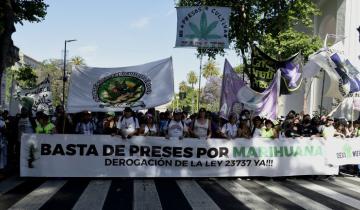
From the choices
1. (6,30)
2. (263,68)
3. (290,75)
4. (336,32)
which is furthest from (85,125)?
(336,32)

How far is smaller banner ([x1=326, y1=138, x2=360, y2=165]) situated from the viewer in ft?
42.4

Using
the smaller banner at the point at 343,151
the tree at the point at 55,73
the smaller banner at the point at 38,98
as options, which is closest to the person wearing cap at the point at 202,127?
the smaller banner at the point at 343,151

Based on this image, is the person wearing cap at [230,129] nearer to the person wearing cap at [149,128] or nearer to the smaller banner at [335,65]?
the person wearing cap at [149,128]

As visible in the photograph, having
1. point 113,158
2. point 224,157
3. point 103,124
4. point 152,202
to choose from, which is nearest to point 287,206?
point 152,202

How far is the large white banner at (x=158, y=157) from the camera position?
11.1 m

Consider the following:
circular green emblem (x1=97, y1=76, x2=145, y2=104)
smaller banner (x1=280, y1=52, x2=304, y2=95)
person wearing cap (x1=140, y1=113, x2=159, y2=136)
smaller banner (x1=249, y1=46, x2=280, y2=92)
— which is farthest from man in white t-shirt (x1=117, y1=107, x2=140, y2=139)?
smaller banner (x1=280, y1=52, x2=304, y2=95)

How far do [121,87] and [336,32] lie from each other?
19.0 metres

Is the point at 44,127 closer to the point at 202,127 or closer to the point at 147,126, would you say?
the point at 147,126

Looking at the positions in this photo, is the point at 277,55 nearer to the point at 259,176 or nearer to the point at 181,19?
the point at 181,19

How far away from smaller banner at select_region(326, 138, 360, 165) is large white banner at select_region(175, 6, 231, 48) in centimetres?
384

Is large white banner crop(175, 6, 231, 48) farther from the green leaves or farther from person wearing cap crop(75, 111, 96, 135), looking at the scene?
person wearing cap crop(75, 111, 96, 135)

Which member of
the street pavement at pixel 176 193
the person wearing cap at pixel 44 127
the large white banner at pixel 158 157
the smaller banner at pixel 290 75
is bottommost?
the street pavement at pixel 176 193

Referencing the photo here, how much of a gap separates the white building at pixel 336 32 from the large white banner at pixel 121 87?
34.6 feet

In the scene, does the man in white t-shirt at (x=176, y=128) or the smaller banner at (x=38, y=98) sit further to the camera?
the smaller banner at (x=38, y=98)
